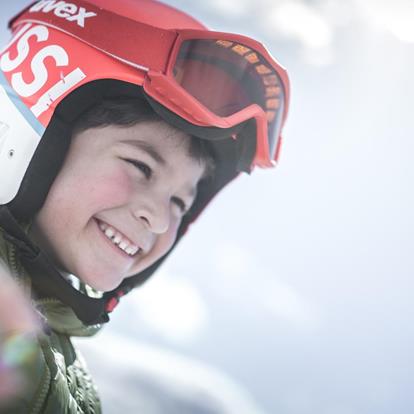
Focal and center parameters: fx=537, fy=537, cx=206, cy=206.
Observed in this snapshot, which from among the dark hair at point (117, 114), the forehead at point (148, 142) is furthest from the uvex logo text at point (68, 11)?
the forehead at point (148, 142)

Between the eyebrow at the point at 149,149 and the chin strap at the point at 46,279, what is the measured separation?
0.48m

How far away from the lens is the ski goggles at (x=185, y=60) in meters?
1.92

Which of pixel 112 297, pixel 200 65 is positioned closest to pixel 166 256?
pixel 112 297

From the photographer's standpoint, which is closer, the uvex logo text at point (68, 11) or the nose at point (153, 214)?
the nose at point (153, 214)

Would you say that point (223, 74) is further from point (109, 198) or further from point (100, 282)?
point (100, 282)

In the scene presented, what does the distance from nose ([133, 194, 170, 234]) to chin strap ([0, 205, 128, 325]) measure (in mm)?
346

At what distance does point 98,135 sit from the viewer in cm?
189

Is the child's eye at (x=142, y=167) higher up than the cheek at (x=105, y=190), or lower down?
higher up

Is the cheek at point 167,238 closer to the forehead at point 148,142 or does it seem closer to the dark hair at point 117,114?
the forehead at point 148,142

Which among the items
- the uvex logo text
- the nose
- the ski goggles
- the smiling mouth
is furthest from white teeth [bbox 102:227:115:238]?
the uvex logo text

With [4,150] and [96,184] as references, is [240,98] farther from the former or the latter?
[4,150]

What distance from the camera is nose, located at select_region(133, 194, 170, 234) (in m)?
1.94

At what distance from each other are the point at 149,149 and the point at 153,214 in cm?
24

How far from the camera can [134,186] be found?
191 centimetres
